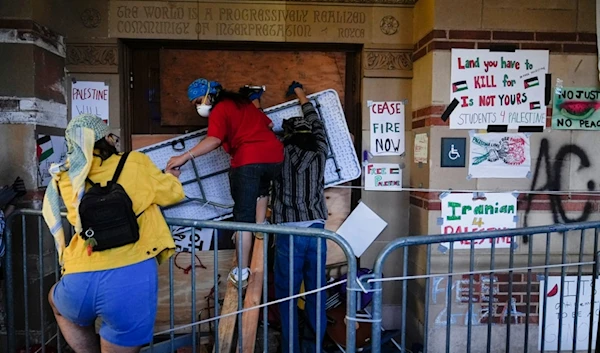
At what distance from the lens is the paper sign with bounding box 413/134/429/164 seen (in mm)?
3863

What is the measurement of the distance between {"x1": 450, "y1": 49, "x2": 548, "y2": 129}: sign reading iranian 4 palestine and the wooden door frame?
92 centimetres

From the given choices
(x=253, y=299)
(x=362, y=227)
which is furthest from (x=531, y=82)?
(x=253, y=299)

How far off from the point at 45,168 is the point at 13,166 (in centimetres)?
22

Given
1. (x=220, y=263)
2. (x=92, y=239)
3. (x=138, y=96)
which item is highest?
(x=138, y=96)

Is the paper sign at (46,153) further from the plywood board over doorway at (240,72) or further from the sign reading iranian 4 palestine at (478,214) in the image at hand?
the sign reading iranian 4 palestine at (478,214)

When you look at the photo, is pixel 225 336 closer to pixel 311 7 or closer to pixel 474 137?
pixel 474 137

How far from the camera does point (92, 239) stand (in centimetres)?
220

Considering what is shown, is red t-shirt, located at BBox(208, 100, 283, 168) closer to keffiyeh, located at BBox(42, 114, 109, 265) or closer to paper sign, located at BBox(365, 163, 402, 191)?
paper sign, located at BBox(365, 163, 402, 191)

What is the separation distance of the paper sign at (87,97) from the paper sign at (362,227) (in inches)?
95.6

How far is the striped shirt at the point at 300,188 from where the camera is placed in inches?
144

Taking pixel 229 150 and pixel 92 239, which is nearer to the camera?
pixel 92 239

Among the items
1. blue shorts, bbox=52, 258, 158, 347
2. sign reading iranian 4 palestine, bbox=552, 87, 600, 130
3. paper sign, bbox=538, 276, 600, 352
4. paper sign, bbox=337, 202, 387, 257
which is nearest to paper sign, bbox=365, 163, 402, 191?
paper sign, bbox=337, 202, 387, 257

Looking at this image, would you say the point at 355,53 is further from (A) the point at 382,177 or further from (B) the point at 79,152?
(B) the point at 79,152

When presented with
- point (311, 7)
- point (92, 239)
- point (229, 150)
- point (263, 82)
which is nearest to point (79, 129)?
point (92, 239)
